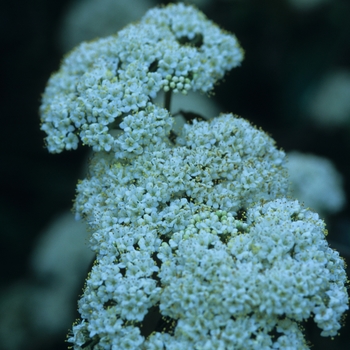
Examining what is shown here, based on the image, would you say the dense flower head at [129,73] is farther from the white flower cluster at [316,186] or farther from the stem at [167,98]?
the white flower cluster at [316,186]

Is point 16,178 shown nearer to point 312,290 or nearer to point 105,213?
point 105,213

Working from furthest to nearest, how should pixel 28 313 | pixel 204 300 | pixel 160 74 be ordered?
1. pixel 28 313
2. pixel 160 74
3. pixel 204 300

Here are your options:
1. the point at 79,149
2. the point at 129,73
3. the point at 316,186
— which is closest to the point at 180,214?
the point at 129,73

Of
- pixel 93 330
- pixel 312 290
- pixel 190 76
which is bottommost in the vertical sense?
pixel 93 330

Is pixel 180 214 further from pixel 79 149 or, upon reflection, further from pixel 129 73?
pixel 79 149

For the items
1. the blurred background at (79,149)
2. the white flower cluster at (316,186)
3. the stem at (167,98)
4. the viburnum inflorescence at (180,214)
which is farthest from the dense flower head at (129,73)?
the blurred background at (79,149)

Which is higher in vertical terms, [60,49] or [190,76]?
[60,49]

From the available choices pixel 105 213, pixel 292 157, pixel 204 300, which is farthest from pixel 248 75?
pixel 204 300
